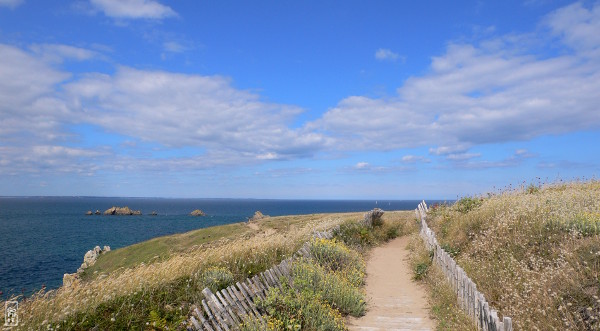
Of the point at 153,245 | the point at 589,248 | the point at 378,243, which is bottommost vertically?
the point at 153,245

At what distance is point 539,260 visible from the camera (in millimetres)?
8102

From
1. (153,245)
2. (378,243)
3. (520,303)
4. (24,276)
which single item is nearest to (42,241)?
(24,276)

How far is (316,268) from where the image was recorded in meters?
10.5

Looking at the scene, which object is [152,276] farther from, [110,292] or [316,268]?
[316,268]

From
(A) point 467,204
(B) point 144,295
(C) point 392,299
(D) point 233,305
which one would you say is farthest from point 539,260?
(A) point 467,204

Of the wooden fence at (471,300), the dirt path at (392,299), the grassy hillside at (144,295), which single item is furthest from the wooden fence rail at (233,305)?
the wooden fence at (471,300)

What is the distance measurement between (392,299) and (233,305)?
207 inches

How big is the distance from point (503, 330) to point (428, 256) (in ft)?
28.3

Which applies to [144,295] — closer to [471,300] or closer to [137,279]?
[137,279]

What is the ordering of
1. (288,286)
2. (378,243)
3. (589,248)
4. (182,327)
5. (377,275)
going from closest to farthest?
(182,327) < (589,248) < (288,286) < (377,275) < (378,243)

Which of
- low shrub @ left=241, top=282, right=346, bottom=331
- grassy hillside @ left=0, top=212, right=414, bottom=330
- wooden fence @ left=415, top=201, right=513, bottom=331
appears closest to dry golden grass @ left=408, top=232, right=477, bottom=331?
wooden fence @ left=415, top=201, right=513, bottom=331

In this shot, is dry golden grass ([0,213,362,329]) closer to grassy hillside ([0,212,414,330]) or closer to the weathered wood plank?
grassy hillside ([0,212,414,330])

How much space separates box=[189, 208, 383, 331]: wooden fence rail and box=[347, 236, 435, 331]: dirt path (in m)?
2.23

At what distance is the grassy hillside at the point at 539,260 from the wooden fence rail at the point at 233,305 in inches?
195
